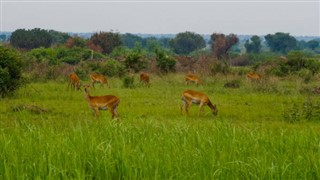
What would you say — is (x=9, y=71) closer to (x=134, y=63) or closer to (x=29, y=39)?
→ (x=134, y=63)

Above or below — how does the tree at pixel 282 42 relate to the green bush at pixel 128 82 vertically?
below

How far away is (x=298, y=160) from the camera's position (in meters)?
4.84

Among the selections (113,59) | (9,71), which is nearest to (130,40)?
(113,59)

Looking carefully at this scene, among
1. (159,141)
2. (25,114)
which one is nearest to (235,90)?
(25,114)

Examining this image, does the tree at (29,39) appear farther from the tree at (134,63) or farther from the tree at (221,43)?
the tree at (134,63)

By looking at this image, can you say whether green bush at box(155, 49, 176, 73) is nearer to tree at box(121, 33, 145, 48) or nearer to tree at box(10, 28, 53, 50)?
tree at box(10, 28, 53, 50)

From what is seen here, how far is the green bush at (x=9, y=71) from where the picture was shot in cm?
1669

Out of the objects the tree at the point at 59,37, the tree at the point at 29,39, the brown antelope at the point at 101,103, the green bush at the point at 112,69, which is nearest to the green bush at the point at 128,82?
the green bush at the point at 112,69

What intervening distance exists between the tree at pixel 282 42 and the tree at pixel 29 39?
4666 cm

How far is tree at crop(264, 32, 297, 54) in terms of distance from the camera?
315ft

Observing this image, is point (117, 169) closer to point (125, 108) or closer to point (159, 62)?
point (125, 108)

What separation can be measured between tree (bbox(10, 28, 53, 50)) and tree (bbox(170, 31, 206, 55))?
29329mm

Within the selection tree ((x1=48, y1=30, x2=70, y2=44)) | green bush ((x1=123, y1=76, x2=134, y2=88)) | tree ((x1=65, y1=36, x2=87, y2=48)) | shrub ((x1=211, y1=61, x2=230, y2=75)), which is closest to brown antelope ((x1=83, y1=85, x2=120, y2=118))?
green bush ((x1=123, y1=76, x2=134, y2=88))

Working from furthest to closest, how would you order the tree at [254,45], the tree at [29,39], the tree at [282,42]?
the tree at [282,42], the tree at [254,45], the tree at [29,39]
